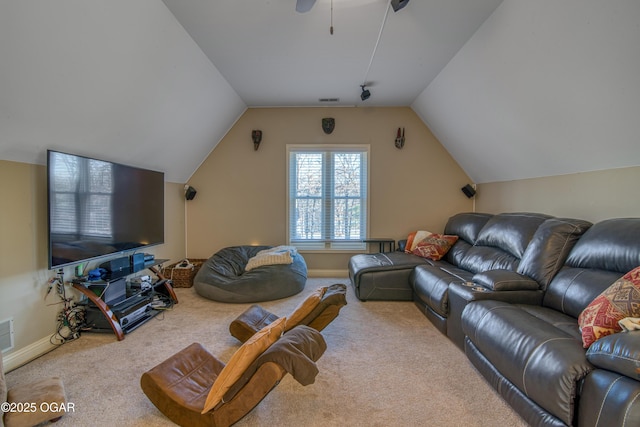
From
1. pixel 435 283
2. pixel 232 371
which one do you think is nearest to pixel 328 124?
pixel 435 283

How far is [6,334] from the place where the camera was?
80.7 inches

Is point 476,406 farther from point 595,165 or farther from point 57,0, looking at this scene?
point 57,0

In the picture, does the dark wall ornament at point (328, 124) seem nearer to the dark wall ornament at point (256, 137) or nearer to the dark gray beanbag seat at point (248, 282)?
the dark wall ornament at point (256, 137)

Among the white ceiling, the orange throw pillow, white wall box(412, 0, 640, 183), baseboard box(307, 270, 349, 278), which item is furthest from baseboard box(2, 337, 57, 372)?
white wall box(412, 0, 640, 183)

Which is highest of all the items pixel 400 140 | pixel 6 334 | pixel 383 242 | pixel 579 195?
pixel 400 140

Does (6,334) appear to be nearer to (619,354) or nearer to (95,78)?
(95,78)

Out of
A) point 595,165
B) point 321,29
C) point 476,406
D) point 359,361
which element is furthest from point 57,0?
point 595,165

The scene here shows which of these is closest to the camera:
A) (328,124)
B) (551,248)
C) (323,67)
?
(551,248)

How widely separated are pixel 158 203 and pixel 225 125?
164 centimetres

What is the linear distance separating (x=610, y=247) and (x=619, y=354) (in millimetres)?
1108

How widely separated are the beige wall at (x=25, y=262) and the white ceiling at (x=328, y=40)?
1.86 m

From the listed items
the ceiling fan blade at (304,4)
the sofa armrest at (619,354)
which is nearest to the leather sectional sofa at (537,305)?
the sofa armrest at (619,354)

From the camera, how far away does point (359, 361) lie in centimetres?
219

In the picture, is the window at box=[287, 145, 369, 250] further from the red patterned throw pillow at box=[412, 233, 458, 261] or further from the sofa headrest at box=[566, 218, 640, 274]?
the sofa headrest at box=[566, 218, 640, 274]
